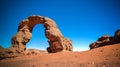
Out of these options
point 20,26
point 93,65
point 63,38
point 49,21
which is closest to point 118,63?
point 93,65

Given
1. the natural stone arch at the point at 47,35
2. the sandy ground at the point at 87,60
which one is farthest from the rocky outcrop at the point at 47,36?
the sandy ground at the point at 87,60

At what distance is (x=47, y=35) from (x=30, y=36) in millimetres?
3953

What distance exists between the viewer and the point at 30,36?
27.0 m

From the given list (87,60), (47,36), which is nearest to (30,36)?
(47,36)

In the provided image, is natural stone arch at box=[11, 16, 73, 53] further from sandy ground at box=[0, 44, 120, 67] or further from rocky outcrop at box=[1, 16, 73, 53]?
sandy ground at box=[0, 44, 120, 67]

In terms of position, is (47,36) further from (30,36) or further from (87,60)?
(87,60)

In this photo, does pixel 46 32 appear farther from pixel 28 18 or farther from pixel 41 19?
pixel 28 18

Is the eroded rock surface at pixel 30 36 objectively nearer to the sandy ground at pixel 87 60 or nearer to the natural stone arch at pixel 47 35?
the natural stone arch at pixel 47 35

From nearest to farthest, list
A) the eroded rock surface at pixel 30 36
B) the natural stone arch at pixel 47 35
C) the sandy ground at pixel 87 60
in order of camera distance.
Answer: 1. the sandy ground at pixel 87 60
2. the eroded rock surface at pixel 30 36
3. the natural stone arch at pixel 47 35

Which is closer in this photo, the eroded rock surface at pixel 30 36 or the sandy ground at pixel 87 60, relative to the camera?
the sandy ground at pixel 87 60

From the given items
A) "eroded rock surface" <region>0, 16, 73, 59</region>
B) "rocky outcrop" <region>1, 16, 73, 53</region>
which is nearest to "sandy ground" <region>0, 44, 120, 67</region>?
"eroded rock surface" <region>0, 16, 73, 59</region>

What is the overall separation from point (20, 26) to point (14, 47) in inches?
180

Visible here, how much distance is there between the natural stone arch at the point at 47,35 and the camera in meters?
23.9

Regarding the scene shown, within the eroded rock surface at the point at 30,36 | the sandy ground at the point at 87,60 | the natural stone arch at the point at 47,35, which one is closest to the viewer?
the sandy ground at the point at 87,60
